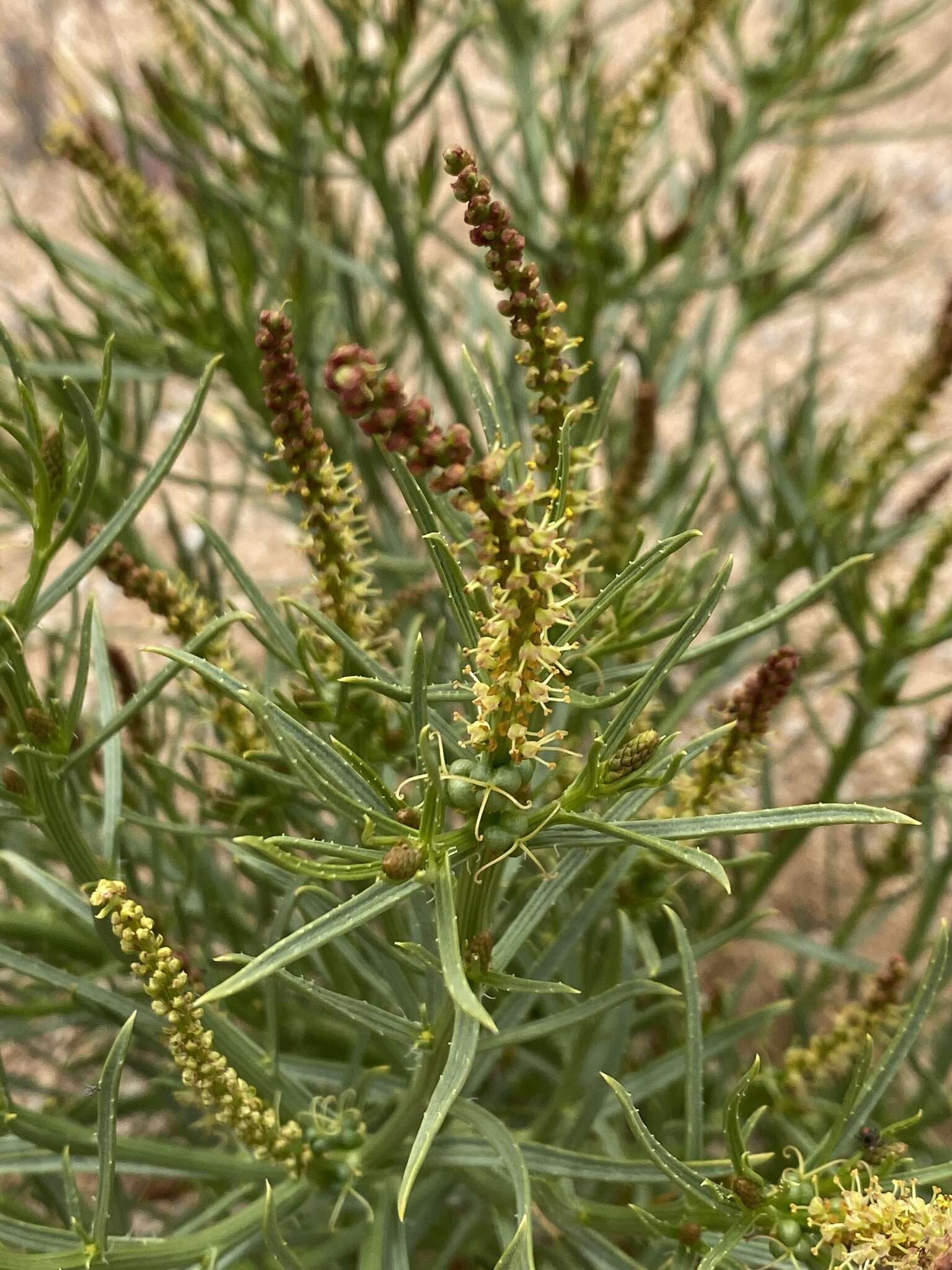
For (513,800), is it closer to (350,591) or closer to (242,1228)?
(350,591)

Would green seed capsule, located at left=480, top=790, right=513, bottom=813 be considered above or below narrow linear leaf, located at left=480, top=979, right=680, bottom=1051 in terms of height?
above

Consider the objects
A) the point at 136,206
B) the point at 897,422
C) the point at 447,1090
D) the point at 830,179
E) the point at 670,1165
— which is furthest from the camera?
the point at 830,179

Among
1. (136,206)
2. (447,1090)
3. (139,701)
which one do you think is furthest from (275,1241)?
(136,206)

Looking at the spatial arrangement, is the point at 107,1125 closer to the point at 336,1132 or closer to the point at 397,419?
the point at 336,1132

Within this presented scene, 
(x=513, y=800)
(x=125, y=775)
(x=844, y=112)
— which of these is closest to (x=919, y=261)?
(x=844, y=112)

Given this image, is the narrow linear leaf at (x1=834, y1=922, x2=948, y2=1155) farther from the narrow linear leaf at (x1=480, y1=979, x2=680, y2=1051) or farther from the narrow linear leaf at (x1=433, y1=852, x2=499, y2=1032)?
the narrow linear leaf at (x1=433, y1=852, x2=499, y2=1032)

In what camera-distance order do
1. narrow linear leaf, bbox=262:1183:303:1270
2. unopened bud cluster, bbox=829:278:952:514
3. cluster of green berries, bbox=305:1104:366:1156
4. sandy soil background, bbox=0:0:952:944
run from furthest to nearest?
sandy soil background, bbox=0:0:952:944, unopened bud cluster, bbox=829:278:952:514, cluster of green berries, bbox=305:1104:366:1156, narrow linear leaf, bbox=262:1183:303:1270

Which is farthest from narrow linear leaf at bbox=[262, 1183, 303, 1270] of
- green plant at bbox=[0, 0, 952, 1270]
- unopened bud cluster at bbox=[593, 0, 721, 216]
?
unopened bud cluster at bbox=[593, 0, 721, 216]
